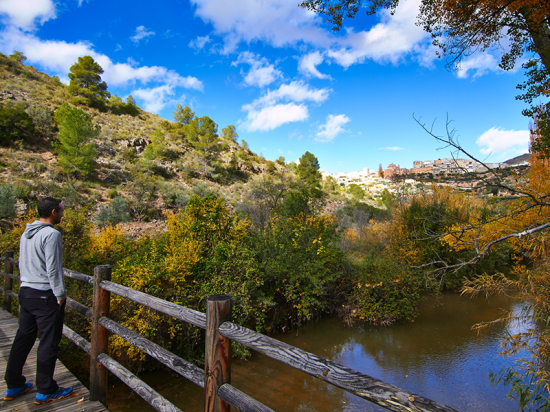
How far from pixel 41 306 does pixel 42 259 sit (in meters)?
0.44

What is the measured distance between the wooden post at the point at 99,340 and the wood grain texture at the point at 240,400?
5.80ft

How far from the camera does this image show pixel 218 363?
75.4 inches

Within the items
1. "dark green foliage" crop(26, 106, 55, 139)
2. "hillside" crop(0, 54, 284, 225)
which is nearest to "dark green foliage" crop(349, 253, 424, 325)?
"hillside" crop(0, 54, 284, 225)

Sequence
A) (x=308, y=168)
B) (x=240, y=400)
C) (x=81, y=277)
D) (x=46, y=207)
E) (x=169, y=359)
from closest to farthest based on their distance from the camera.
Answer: (x=240, y=400), (x=169, y=359), (x=46, y=207), (x=81, y=277), (x=308, y=168)

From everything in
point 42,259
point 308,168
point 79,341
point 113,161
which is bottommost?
point 79,341

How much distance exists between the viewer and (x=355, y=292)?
11531 millimetres

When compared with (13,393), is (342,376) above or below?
above

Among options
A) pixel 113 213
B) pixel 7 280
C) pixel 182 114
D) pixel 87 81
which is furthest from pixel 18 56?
pixel 7 280

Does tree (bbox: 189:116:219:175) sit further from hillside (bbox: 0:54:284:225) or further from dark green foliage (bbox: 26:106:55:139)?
dark green foliage (bbox: 26:106:55:139)

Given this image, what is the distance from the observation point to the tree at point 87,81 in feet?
132

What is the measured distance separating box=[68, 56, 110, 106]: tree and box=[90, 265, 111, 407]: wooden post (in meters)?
46.5

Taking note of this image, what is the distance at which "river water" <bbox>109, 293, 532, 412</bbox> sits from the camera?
22.2 feet

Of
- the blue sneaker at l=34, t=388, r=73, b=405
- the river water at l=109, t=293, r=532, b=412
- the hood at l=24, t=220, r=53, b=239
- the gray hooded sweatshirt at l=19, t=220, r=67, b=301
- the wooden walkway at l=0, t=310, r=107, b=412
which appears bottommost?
the river water at l=109, t=293, r=532, b=412

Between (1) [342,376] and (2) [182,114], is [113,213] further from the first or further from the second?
(2) [182,114]
